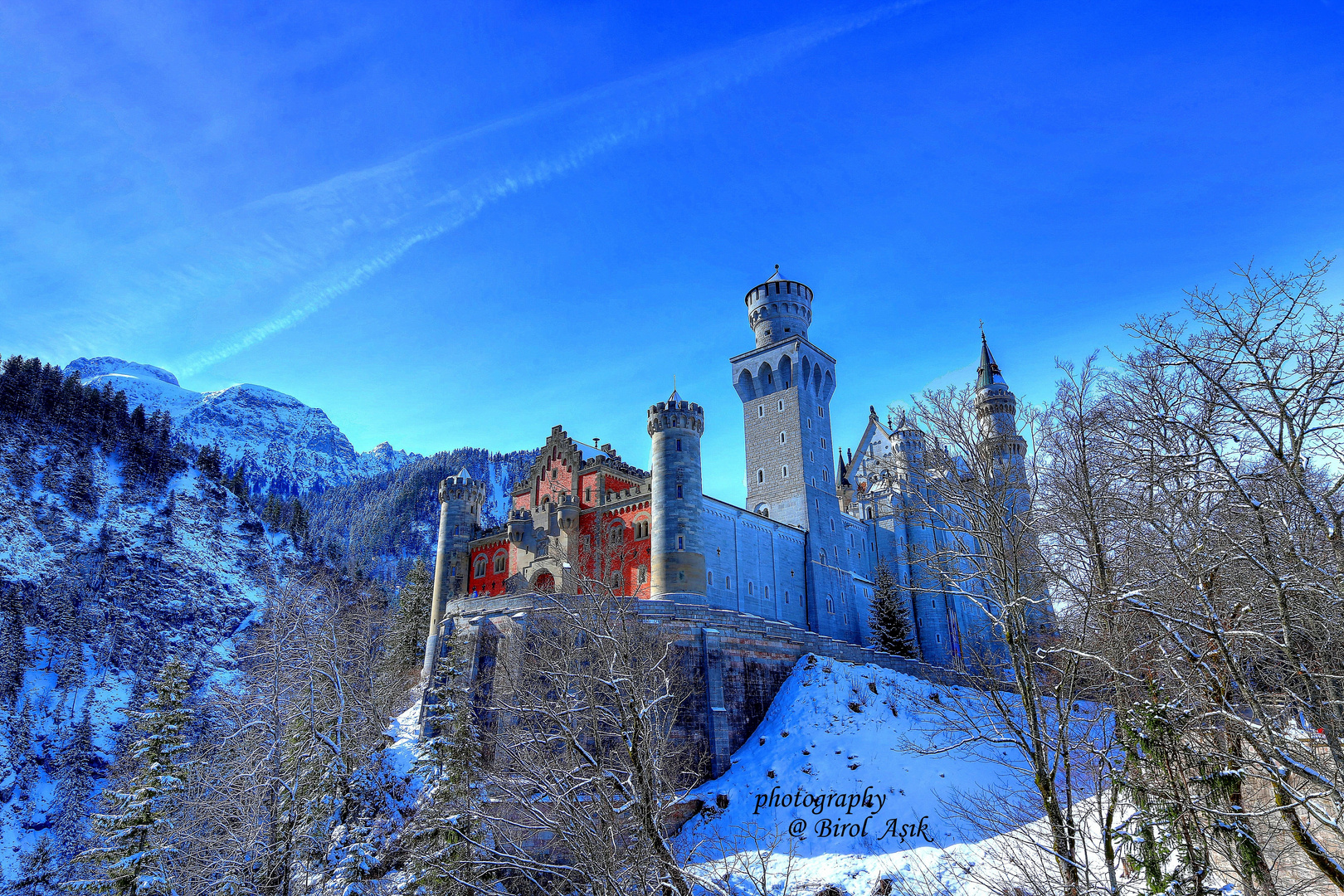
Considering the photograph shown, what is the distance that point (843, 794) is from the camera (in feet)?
89.1

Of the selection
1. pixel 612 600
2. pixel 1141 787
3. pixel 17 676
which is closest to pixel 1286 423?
pixel 1141 787

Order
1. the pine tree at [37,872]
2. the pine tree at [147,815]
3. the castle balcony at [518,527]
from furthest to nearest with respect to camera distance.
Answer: the castle balcony at [518,527] → the pine tree at [37,872] → the pine tree at [147,815]

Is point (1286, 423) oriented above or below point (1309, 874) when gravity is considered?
above

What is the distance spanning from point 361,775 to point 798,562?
102 ft

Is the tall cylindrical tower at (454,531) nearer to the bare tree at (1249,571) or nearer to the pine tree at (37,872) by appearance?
the pine tree at (37,872)

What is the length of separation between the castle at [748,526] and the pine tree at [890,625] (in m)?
1.93

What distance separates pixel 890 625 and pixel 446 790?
29.6 meters

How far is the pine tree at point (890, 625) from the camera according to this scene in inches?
1715

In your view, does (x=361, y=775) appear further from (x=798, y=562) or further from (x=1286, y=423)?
(x=798, y=562)

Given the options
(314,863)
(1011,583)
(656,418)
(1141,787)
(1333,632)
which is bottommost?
(314,863)

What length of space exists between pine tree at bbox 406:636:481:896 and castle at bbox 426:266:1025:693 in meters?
8.98

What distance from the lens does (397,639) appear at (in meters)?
49.0

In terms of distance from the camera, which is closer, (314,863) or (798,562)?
(314,863)

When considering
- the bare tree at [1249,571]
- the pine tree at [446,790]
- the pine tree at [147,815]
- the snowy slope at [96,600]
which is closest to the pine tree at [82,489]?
the snowy slope at [96,600]
